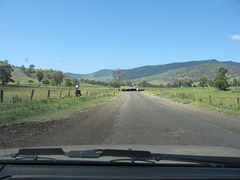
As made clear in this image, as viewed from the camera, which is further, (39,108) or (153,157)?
(39,108)

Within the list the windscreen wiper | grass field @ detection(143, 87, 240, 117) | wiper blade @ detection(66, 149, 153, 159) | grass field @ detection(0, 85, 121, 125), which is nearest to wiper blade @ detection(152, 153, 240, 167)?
the windscreen wiper

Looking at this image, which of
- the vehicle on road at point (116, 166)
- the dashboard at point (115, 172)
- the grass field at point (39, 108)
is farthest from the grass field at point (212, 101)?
the dashboard at point (115, 172)

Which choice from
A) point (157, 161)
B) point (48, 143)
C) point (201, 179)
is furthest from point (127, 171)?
point (48, 143)

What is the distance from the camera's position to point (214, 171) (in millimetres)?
2449

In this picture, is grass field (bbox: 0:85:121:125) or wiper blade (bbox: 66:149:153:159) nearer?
wiper blade (bbox: 66:149:153:159)

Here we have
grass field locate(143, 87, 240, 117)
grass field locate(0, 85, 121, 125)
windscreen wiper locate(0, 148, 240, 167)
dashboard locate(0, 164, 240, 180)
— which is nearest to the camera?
dashboard locate(0, 164, 240, 180)

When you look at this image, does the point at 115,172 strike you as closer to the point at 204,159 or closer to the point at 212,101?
the point at 204,159


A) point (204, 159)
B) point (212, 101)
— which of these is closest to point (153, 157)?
point (204, 159)

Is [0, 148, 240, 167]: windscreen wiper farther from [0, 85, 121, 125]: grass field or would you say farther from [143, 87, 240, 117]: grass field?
[143, 87, 240, 117]: grass field

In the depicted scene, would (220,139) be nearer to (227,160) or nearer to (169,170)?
(227,160)

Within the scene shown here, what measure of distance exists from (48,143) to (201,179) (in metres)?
4.51

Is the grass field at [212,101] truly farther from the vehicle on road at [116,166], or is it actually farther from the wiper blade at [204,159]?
the vehicle on road at [116,166]

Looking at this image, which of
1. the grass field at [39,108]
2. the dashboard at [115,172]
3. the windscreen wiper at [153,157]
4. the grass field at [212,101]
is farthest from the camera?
the grass field at [212,101]

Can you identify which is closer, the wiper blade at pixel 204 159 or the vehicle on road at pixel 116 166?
the vehicle on road at pixel 116 166
